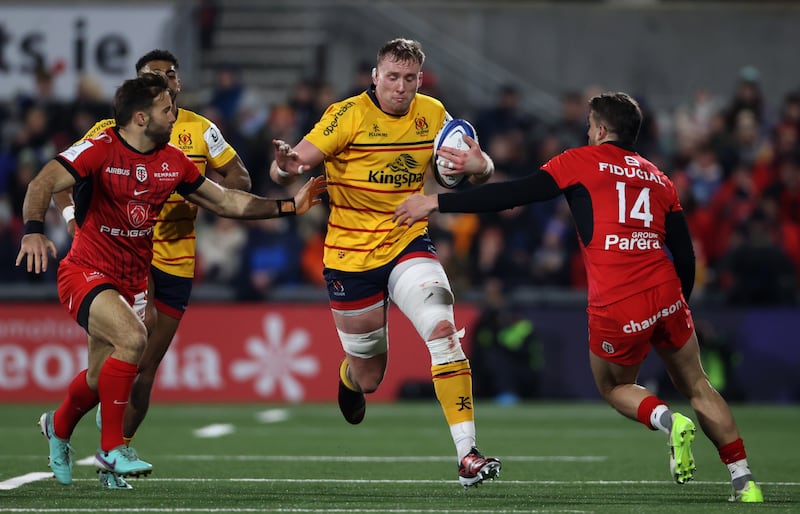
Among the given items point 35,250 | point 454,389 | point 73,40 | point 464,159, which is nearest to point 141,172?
point 35,250

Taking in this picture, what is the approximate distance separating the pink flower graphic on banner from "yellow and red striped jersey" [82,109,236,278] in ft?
24.8

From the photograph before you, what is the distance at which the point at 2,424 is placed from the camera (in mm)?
13672

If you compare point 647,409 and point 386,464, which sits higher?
point 647,409

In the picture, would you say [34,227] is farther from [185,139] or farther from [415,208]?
[415,208]

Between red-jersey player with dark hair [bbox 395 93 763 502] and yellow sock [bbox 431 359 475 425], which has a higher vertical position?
red-jersey player with dark hair [bbox 395 93 763 502]

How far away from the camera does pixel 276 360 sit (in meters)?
16.8

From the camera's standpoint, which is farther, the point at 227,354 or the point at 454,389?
the point at 227,354

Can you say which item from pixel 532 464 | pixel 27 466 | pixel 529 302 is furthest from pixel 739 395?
pixel 27 466

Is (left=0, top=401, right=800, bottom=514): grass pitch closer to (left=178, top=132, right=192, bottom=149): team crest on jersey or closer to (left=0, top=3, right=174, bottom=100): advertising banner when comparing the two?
(left=178, top=132, right=192, bottom=149): team crest on jersey

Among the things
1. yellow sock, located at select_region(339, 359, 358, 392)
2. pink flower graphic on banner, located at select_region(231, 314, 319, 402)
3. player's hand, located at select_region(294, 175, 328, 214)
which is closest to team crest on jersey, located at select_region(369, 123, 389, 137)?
player's hand, located at select_region(294, 175, 328, 214)

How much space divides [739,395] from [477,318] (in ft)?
10.7

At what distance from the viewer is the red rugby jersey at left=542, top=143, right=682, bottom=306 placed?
25.3 ft

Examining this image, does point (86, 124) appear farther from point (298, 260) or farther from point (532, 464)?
point (532, 464)

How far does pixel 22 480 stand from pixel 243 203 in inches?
85.3
